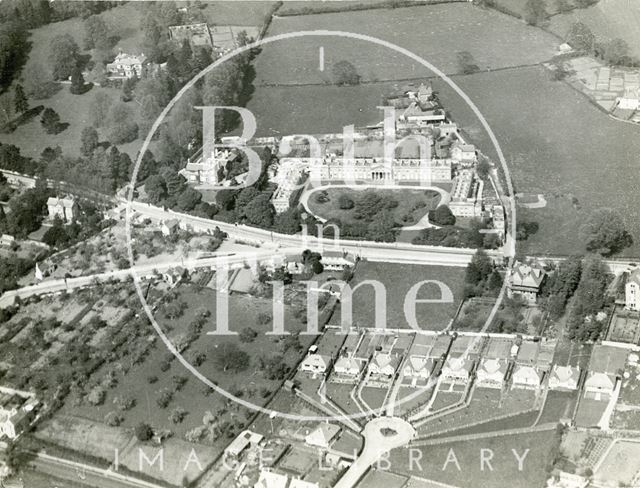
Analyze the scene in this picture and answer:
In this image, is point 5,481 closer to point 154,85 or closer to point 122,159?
point 122,159

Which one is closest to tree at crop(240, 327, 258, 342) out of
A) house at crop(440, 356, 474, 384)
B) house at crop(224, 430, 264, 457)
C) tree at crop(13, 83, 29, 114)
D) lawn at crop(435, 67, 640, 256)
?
house at crop(224, 430, 264, 457)

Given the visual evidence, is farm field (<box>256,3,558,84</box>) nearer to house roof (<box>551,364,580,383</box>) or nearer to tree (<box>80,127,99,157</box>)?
tree (<box>80,127,99,157</box>)

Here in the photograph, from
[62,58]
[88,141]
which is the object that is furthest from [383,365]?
[62,58]

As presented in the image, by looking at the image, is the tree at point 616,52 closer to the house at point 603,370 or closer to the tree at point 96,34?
the house at point 603,370

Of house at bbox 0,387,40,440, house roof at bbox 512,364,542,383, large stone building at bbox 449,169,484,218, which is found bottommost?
house at bbox 0,387,40,440

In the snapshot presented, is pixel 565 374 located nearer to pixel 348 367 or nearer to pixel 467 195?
pixel 348 367

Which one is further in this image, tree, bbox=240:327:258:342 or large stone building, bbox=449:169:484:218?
large stone building, bbox=449:169:484:218

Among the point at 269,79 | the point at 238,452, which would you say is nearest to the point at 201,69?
the point at 269,79
